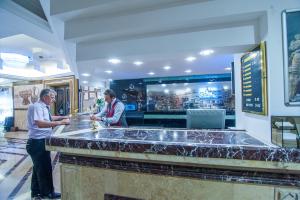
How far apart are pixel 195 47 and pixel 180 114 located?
15.5 feet

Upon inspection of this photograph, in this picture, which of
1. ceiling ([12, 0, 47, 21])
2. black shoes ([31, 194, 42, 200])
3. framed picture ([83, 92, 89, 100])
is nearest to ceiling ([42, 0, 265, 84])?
ceiling ([12, 0, 47, 21])

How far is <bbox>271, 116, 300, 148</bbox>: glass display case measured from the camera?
104 centimetres

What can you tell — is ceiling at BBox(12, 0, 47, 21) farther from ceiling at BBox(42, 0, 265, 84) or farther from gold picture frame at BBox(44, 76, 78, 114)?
gold picture frame at BBox(44, 76, 78, 114)


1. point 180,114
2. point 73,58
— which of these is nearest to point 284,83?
point 73,58

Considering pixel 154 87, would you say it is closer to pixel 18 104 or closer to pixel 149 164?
pixel 149 164

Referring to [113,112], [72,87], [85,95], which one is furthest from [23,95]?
[113,112]

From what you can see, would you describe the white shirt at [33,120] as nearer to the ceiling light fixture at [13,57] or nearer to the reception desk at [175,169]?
the reception desk at [175,169]

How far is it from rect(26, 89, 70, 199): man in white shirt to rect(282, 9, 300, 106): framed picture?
2281mm

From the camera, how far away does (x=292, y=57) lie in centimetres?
124

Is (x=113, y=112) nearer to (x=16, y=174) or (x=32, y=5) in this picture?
(x=32, y=5)

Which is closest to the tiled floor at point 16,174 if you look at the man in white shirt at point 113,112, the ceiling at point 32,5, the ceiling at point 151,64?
the man in white shirt at point 113,112

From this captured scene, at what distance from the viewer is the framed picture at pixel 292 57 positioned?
1.23 m

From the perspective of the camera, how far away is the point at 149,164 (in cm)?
112

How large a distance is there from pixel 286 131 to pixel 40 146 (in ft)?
8.61
